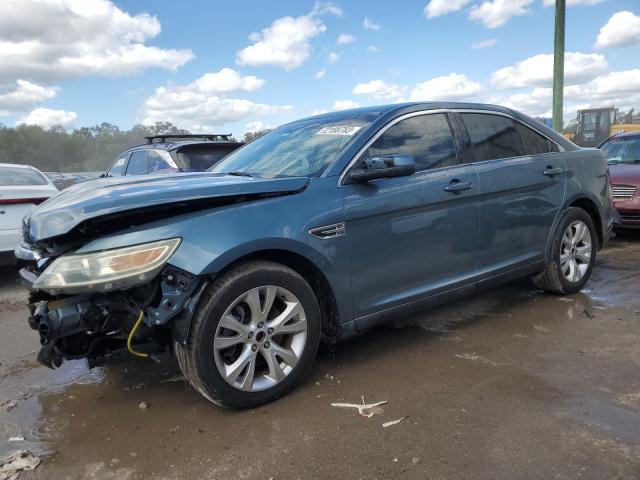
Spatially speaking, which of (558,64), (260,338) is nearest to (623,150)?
(558,64)

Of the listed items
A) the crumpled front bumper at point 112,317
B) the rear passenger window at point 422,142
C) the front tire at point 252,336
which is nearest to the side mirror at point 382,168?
the rear passenger window at point 422,142

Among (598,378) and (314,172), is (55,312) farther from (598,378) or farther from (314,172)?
(598,378)

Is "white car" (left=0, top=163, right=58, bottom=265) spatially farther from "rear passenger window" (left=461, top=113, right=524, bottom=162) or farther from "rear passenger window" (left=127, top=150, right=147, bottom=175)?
"rear passenger window" (left=461, top=113, right=524, bottom=162)

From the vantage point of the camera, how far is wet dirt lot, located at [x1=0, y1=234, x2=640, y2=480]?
2270 mm

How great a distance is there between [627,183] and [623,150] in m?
1.45

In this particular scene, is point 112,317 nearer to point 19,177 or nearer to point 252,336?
point 252,336

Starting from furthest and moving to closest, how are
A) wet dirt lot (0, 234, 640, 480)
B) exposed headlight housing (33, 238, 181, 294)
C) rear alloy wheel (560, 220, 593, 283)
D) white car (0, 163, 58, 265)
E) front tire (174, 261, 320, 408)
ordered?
white car (0, 163, 58, 265) → rear alloy wheel (560, 220, 593, 283) → front tire (174, 261, 320, 408) → exposed headlight housing (33, 238, 181, 294) → wet dirt lot (0, 234, 640, 480)

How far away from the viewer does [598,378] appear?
300cm

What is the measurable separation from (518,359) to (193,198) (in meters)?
2.32

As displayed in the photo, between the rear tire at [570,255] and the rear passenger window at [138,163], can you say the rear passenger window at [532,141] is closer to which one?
the rear tire at [570,255]

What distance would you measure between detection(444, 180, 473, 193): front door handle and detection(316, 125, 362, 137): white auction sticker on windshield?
0.75 m

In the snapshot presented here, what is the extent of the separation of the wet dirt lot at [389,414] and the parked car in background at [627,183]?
3.46 meters

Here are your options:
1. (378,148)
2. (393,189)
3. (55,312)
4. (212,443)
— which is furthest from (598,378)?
(55,312)

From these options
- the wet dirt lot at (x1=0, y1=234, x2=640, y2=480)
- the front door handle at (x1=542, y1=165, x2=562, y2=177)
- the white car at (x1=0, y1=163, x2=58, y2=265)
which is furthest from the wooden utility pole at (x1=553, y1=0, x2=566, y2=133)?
the white car at (x1=0, y1=163, x2=58, y2=265)
